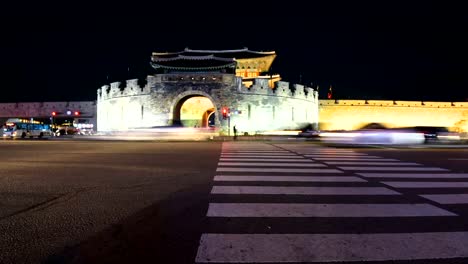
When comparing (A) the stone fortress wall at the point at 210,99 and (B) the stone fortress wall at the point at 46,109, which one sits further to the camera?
(B) the stone fortress wall at the point at 46,109

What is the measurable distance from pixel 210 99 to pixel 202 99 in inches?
229

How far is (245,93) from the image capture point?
3281 centimetres

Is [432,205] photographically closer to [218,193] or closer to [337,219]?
[337,219]

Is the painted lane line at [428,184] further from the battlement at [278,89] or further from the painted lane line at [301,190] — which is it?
the battlement at [278,89]

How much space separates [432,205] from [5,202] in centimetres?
518

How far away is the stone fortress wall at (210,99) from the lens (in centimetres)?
3169

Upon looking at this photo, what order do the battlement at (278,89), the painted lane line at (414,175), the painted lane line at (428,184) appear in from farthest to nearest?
the battlement at (278,89)
the painted lane line at (414,175)
the painted lane line at (428,184)

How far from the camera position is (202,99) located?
124 ft

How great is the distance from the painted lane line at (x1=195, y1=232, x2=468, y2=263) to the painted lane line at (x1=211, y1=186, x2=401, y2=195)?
5.92ft

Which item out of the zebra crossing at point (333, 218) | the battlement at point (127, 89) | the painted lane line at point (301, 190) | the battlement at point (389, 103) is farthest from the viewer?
the battlement at point (389, 103)

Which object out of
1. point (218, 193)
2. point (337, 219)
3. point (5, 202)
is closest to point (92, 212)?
point (5, 202)

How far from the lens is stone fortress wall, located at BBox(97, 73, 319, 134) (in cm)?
3169

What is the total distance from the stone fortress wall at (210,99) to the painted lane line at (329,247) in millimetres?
27099

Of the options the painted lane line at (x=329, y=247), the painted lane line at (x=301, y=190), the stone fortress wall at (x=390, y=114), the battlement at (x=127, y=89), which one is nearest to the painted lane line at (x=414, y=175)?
the painted lane line at (x=301, y=190)
